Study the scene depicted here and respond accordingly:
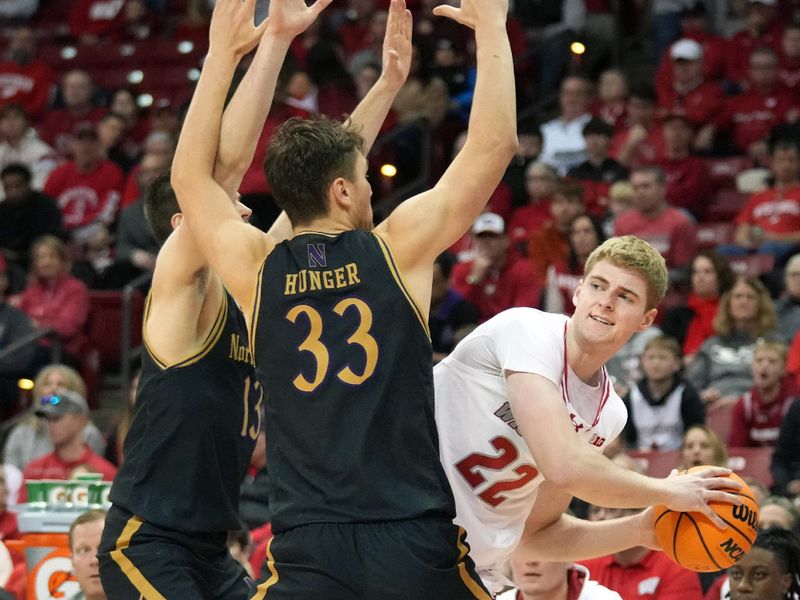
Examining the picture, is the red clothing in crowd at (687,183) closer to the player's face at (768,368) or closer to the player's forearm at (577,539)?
the player's face at (768,368)

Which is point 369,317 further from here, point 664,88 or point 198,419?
point 664,88

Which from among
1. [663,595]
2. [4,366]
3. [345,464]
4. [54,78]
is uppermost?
[54,78]

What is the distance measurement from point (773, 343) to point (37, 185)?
8110mm

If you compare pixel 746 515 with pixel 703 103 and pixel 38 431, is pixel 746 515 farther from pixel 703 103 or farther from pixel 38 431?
pixel 703 103

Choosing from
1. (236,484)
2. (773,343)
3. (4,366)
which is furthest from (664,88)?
(236,484)

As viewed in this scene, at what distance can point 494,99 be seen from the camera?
13.5 feet

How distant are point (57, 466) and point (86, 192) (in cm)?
488

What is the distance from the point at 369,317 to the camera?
13.0 feet

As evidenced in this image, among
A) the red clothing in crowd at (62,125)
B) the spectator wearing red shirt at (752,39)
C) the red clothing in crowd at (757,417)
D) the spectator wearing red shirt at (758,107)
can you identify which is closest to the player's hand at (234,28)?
the red clothing in crowd at (757,417)

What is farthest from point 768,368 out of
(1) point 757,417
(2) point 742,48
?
(2) point 742,48

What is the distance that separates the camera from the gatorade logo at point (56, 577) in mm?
6637

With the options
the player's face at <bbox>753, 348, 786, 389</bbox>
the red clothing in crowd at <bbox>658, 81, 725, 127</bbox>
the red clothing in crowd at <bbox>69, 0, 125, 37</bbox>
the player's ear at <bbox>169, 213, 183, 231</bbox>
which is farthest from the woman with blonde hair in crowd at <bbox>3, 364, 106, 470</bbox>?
the red clothing in crowd at <bbox>69, 0, 125, 37</bbox>

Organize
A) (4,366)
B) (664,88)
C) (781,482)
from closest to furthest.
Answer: (781,482), (4,366), (664,88)

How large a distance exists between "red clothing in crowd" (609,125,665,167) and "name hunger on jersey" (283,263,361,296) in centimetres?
876
